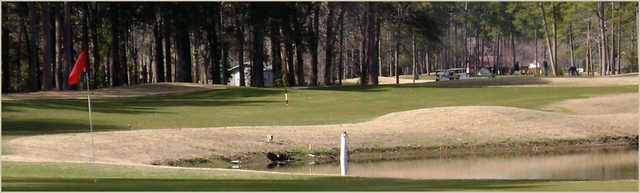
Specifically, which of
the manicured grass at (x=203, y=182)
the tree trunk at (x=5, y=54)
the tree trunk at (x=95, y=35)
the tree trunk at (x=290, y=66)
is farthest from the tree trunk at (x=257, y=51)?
the manicured grass at (x=203, y=182)

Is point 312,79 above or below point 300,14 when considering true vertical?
below

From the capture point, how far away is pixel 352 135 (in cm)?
3444

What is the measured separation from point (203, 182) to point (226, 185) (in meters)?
0.94

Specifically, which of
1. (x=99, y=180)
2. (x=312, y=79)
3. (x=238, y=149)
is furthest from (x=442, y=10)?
(x=99, y=180)

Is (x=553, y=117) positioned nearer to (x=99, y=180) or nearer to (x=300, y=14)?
(x=99, y=180)

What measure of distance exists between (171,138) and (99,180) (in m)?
14.1

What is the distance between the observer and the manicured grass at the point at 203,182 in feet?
51.0

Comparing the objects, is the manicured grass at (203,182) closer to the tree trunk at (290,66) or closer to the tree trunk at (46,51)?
the tree trunk at (46,51)

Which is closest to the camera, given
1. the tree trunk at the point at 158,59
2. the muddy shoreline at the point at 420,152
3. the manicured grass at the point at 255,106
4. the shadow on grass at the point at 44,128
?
the muddy shoreline at the point at 420,152

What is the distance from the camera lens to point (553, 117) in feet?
128

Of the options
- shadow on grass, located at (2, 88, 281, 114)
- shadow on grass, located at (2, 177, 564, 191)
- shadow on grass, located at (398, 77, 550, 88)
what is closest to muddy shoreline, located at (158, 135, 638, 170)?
shadow on grass, located at (2, 177, 564, 191)

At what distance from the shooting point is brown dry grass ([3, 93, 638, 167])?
2820 cm

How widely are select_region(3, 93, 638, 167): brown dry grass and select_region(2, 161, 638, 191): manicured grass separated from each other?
435 centimetres

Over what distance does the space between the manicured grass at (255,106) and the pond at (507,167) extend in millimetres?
9377
